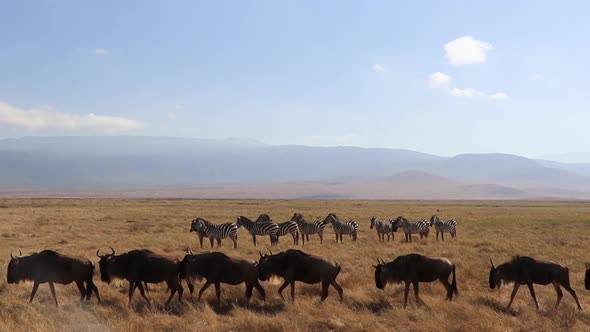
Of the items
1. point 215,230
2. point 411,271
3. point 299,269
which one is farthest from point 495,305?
point 215,230

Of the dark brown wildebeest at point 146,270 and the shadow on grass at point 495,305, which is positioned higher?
the dark brown wildebeest at point 146,270

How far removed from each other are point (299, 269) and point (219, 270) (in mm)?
1949

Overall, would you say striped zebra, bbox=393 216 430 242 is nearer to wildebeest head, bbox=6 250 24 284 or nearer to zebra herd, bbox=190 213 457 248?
zebra herd, bbox=190 213 457 248

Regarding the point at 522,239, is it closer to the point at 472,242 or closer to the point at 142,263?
the point at 472,242

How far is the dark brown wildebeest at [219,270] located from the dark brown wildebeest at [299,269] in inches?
15.0

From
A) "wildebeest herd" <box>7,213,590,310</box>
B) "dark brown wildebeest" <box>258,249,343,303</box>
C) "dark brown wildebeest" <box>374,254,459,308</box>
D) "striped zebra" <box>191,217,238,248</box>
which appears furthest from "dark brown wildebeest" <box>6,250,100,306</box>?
"striped zebra" <box>191,217,238,248</box>

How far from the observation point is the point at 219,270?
455 inches

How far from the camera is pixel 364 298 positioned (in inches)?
485

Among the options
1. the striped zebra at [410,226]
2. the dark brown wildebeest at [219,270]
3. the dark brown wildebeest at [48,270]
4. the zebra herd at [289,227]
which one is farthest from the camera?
the striped zebra at [410,226]

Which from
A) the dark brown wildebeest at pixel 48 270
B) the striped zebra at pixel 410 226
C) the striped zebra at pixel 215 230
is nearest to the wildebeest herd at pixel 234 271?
the dark brown wildebeest at pixel 48 270

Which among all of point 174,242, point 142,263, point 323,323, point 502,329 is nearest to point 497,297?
point 502,329

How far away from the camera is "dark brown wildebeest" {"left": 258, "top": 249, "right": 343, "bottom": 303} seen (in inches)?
463

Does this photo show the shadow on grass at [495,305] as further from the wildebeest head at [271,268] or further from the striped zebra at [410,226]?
the striped zebra at [410,226]

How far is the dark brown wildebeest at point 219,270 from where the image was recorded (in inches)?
455
